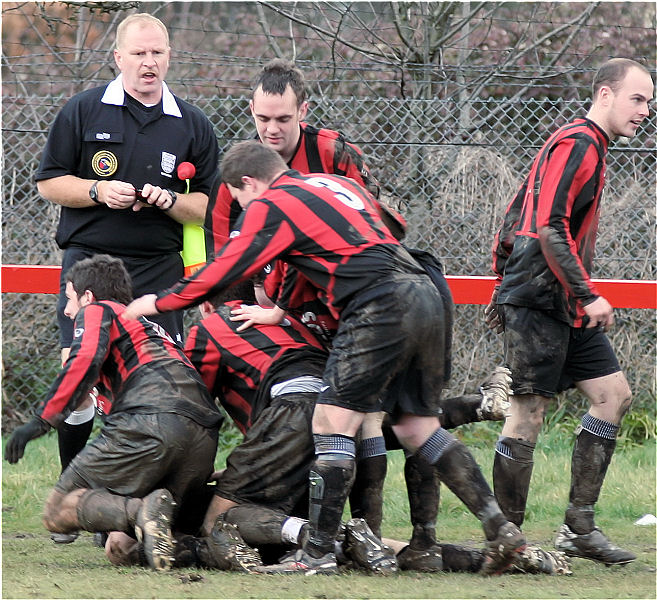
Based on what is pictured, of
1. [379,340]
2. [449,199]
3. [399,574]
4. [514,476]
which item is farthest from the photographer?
[449,199]

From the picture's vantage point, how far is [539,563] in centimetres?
446

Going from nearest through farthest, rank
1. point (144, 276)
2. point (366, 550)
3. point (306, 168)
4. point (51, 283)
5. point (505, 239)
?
1. point (366, 550)
2. point (306, 168)
3. point (505, 239)
4. point (144, 276)
5. point (51, 283)

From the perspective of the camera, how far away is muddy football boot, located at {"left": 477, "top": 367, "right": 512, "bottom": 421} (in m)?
4.71

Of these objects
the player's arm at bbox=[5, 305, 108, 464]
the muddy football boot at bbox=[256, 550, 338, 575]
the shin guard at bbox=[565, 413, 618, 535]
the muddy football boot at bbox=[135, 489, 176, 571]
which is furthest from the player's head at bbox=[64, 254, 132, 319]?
the shin guard at bbox=[565, 413, 618, 535]

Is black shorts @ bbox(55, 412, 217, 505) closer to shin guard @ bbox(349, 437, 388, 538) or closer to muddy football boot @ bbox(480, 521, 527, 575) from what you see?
shin guard @ bbox(349, 437, 388, 538)

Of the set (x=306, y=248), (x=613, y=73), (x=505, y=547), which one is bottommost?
Result: (x=505, y=547)

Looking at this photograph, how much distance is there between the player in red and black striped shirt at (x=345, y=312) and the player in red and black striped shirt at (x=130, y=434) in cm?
34

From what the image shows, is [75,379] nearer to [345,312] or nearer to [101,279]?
[101,279]

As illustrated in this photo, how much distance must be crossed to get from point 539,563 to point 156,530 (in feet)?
5.23

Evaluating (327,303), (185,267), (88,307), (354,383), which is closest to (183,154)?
(185,267)

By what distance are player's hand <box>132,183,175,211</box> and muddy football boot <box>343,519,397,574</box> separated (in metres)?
1.93

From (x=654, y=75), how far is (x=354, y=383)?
4749 mm

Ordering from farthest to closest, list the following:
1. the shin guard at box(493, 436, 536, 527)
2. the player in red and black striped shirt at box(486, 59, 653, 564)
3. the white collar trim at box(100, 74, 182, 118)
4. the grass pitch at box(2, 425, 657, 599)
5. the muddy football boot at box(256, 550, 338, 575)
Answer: the white collar trim at box(100, 74, 182, 118) → the shin guard at box(493, 436, 536, 527) → the player in red and black striped shirt at box(486, 59, 653, 564) → the muddy football boot at box(256, 550, 338, 575) → the grass pitch at box(2, 425, 657, 599)

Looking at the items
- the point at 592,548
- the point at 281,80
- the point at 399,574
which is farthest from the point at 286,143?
the point at 592,548
